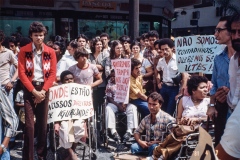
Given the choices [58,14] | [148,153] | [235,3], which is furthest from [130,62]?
[235,3]

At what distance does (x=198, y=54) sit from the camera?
20.1 ft

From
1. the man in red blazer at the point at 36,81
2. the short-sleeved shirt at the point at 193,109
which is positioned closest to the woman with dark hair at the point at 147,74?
the short-sleeved shirt at the point at 193,109

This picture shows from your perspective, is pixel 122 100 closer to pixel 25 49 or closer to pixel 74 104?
pixel 74 104

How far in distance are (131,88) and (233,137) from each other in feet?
15.7

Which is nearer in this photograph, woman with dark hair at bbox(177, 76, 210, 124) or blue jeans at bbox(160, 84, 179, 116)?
woman with dark hair at bbox(177, 76, 210, 124)

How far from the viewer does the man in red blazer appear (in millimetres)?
5336

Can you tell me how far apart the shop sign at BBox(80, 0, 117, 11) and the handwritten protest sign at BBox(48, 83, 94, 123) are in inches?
459

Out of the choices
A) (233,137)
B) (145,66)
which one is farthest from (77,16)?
(233,137)

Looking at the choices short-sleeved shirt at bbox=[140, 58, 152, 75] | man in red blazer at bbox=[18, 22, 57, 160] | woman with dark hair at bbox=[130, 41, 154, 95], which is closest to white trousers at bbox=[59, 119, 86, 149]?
man in red blazer at bbox=[18, 22, 57, 160]

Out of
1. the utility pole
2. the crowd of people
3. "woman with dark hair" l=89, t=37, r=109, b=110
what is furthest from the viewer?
the utility pole

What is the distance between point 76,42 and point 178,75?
7.35 ft

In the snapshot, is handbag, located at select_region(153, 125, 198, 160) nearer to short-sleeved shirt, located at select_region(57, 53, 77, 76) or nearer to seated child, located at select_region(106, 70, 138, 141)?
seated child, located at select_region(106, 70, 138, 141)

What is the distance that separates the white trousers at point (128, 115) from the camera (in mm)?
6320

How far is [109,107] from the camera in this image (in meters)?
6.43
